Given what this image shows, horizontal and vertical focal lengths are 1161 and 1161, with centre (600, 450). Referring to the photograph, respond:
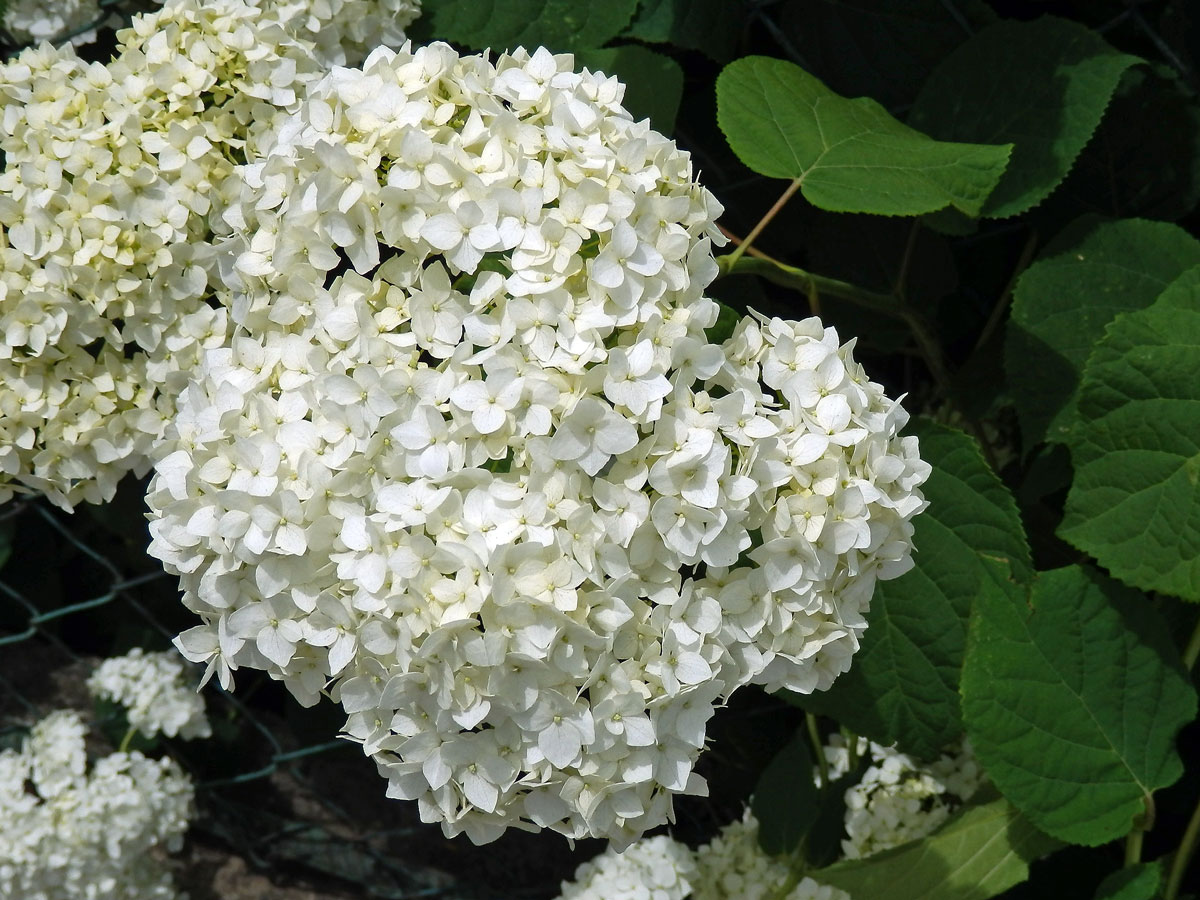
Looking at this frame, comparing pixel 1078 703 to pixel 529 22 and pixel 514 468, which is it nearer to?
pixel 514 468

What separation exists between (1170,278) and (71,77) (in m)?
1.39

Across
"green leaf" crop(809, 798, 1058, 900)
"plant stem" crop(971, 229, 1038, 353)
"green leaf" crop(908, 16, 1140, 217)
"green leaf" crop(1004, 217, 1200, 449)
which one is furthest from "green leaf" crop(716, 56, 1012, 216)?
"green leaf" crop(809, 798, 1058, 900)

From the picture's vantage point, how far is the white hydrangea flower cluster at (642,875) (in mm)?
1646

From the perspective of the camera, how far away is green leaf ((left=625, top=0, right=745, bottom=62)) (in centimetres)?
158

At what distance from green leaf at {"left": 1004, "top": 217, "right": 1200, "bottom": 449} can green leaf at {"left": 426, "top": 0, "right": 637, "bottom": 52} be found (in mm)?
635

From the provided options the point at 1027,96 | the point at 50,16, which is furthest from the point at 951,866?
the point at 50,16

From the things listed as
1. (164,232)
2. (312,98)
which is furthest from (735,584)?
(164,232)

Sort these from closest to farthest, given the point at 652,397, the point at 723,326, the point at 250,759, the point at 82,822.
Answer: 1. the point at 652,397
2. the point at 723,326
3. the point at 82,822
4. the point at 250,759

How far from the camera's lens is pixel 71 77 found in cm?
141

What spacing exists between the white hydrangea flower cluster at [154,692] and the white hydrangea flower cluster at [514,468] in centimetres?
132

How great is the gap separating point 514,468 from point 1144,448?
2.58 ft

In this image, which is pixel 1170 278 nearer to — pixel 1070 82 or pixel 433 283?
pixel 1070 82

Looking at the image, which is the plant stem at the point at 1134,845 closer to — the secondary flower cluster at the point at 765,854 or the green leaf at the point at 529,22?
the secondary flower cluster at the point at 765,854

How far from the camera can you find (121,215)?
A: 127 centimetres
